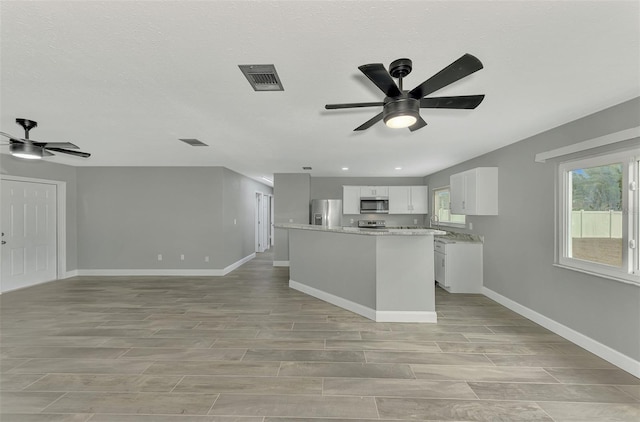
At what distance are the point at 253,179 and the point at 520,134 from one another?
665cm

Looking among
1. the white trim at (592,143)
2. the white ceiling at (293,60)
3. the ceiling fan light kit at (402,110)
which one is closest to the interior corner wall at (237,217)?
the white ceiling at (293,60)

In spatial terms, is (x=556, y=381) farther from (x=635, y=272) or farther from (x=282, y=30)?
(x=282, y=30)

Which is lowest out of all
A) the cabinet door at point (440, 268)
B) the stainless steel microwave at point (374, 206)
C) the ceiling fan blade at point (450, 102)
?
the cabinet door at point (440, 268)

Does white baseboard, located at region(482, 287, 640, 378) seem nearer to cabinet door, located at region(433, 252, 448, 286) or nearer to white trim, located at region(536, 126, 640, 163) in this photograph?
cabinet door, located at region(433, 252, 448, 286)

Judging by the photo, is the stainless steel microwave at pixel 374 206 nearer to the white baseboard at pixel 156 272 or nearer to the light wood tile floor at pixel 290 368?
the light wood tile floor at pixel 290 368

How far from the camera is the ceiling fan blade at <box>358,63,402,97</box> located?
1519 mm

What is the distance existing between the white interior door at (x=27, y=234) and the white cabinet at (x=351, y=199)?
613 cm

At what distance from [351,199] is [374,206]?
0.60 m

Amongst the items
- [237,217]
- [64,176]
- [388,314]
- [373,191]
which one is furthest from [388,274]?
[64,176]

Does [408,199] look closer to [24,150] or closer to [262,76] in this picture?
[262,76]

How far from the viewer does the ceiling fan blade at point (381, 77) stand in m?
1.52

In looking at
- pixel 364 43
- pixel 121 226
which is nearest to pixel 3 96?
pixel 364 43

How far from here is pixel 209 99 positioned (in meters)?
2.52

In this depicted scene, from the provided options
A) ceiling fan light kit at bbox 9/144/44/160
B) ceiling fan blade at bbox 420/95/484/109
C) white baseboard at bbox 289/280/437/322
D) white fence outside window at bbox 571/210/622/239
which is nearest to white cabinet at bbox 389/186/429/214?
white baseboard at bbox 289/280/437/322
